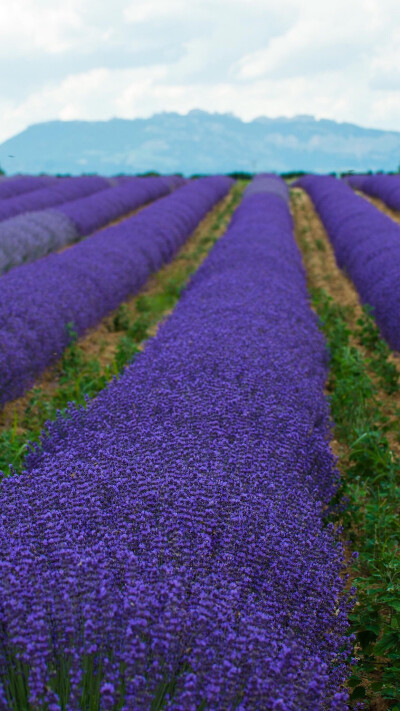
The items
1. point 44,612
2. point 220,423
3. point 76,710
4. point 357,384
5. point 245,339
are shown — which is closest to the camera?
point 76,710

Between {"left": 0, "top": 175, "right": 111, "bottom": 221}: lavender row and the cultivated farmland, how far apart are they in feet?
28.9

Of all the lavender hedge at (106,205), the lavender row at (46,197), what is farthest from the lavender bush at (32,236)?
the lavender row at (46,197)

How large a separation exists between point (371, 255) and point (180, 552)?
792 centimetres

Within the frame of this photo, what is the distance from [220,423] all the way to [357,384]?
2.30 meters

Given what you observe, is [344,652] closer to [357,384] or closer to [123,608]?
[123,608]

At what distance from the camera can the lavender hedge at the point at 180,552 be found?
61.7 inches

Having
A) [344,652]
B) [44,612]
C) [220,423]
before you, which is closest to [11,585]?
[44,612]

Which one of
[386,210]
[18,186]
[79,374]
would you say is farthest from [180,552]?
[18,186]

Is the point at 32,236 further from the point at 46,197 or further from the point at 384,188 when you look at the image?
the point at 384,188

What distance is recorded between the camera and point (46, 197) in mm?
17375

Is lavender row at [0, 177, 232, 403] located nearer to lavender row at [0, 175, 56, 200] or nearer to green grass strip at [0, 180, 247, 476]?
green grass strip at [0, 180, 247, 476]

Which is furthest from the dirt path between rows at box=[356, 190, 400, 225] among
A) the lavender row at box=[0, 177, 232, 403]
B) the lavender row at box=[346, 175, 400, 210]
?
the lavender row at box=[0, 177, 232, 403]

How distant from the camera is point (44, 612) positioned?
1581 millimetres

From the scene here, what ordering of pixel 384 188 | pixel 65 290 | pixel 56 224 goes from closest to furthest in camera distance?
pixel 65 290 < pixel 56 224 < pixel 384 188
